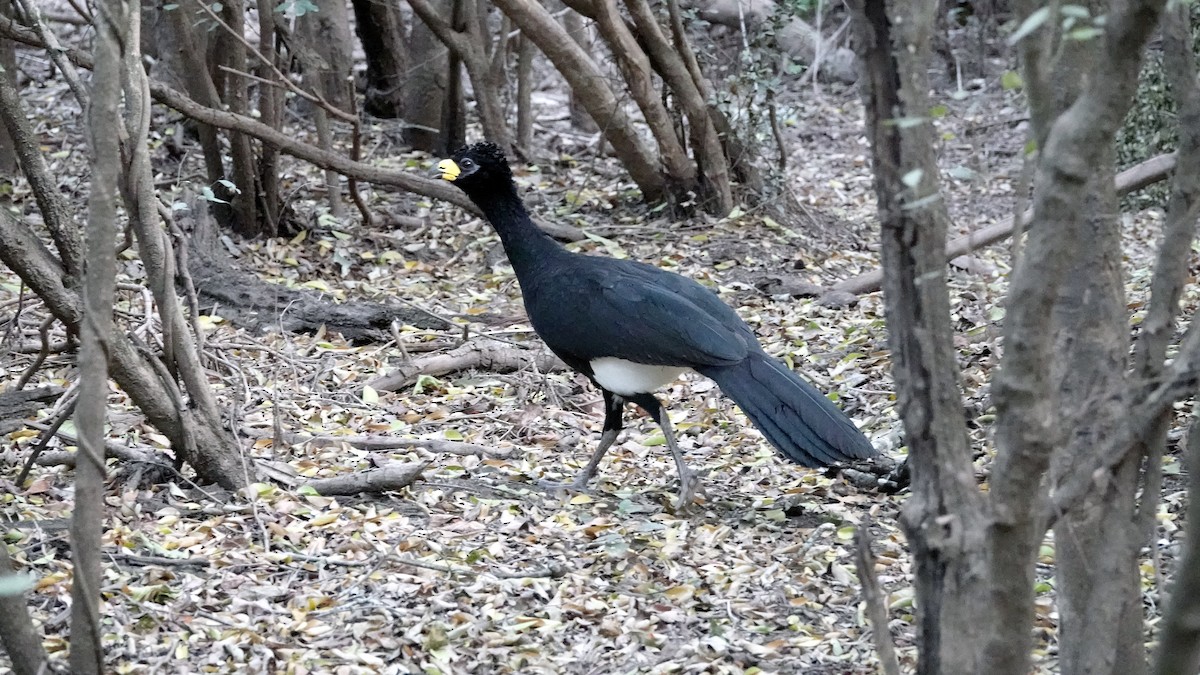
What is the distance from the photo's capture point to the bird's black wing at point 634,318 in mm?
4934

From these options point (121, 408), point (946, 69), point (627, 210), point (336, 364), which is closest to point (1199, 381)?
point (121, 408)

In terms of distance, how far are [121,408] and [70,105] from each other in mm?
6188

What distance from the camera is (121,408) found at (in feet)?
17.8

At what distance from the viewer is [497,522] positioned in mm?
4555

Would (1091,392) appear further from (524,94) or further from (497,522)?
(524,94)

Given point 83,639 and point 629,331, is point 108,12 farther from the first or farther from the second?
point 629,331

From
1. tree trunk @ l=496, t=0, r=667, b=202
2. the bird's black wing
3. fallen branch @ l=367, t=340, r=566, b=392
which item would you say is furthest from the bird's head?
tree trunk @ l=496, t=0, r=667, b=202

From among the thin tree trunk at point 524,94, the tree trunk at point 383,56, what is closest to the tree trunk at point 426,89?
the tree trunk at point 383,56

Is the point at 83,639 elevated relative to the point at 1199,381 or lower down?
lower down

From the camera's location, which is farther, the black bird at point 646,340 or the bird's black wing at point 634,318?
the bird's black wing at point 634,318

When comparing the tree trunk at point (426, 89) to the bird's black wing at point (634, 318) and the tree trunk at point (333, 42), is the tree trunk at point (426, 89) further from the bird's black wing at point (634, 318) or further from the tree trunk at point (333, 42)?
the bird's black wing at point (634, 318)

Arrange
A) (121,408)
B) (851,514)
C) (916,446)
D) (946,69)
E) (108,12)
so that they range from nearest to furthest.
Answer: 1. (916,446)
2. (108,12)
3. (851,514)
4. (121,408)
5. (946,69)

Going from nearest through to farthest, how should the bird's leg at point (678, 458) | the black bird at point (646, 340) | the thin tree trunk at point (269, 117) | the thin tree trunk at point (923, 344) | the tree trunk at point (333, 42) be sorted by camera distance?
the thin tree trunk at point (923, 344), the black bird at point (646, 340), the bird's leg at point (678, 458), the thin tree trunk at point (269, 117), the tree trunk at point (333, 42)

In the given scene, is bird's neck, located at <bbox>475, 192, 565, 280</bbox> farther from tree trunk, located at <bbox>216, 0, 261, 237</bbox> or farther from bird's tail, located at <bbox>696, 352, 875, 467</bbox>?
tree trunk, located at <bbox>216, 0, 261, 237</bbox>
